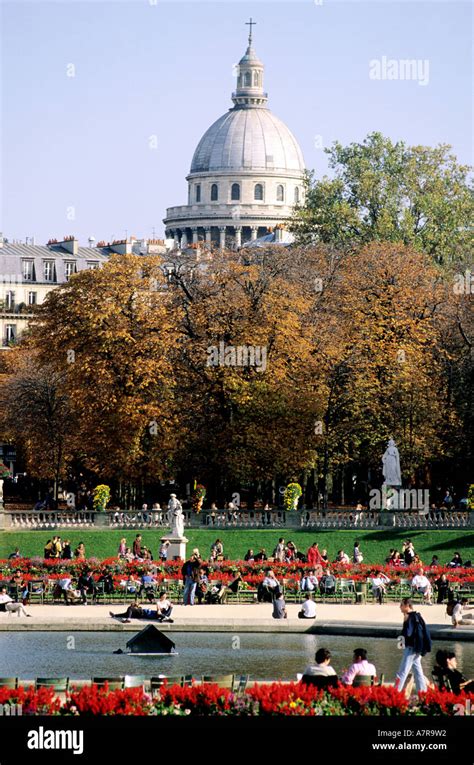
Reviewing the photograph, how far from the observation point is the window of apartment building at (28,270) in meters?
139

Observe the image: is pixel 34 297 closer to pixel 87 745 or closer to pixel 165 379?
pixel 165 379

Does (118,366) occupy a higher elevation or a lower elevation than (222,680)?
higher

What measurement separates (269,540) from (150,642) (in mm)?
25767

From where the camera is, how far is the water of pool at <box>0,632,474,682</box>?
30547 mm

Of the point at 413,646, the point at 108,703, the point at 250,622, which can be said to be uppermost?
the point at 250,622

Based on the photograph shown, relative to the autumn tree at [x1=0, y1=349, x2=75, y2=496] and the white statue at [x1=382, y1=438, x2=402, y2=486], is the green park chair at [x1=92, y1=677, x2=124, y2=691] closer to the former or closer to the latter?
the white statue at [x1=382, y1=438, x2=402, y2=486]

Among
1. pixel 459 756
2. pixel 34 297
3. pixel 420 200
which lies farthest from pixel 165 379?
pixel 34 297

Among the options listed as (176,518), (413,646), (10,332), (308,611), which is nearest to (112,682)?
(413,646)

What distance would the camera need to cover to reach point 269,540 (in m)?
58.4

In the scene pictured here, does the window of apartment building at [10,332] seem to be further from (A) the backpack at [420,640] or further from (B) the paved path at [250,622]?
(A) the backpack at [420,640]

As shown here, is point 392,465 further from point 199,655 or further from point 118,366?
point 199,655

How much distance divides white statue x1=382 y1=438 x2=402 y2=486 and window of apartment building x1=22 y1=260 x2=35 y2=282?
81224 mm

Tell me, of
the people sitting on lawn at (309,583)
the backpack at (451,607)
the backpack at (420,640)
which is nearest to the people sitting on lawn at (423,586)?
the people sitting on lawn at (309,583)

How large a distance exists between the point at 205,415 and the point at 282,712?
44.4 m
